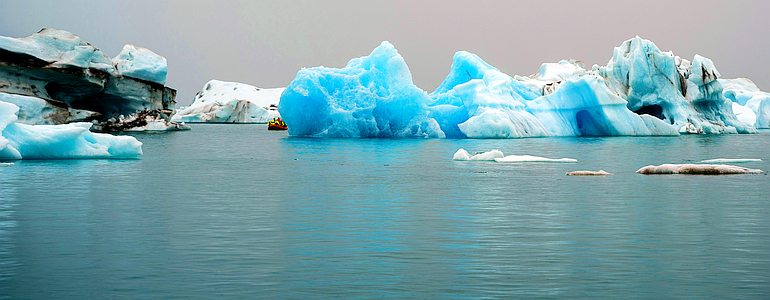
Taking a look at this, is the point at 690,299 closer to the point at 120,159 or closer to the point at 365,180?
the point at 365,180

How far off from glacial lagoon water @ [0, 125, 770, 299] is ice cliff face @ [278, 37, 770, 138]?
679 inches

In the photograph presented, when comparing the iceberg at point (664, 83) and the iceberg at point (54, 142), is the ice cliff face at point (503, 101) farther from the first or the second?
the iceberg at point (54, 142)

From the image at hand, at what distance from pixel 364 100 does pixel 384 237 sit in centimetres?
2286

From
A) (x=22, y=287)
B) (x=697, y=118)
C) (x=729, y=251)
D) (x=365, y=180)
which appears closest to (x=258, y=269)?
(x=22, y=287)

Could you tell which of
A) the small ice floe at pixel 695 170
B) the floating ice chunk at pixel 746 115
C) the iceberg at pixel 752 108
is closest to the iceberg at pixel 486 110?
the small ice floe at pixel 695 170

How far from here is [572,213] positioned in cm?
822

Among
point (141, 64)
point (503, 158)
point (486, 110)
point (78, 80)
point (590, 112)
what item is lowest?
point (503, 158)

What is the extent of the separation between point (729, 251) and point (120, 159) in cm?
1530

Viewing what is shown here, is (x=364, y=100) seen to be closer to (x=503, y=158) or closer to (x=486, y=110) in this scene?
(x=486, y=110)

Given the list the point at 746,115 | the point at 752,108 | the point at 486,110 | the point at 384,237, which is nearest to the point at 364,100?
the point at 486,110

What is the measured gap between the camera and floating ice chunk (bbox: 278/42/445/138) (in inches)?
1160

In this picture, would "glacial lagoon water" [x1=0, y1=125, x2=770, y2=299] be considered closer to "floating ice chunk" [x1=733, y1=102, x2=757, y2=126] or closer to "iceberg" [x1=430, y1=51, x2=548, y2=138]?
"iceberg" [x1=430, y1=51, x2=548, y2=138]

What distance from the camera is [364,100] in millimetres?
29234

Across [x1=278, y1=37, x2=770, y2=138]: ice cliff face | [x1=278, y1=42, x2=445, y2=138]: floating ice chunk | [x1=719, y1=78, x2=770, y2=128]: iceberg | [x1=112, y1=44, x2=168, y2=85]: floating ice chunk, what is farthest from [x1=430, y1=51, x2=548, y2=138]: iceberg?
[x1=719, y1=78, x2=770, y2=128]: iceberg
